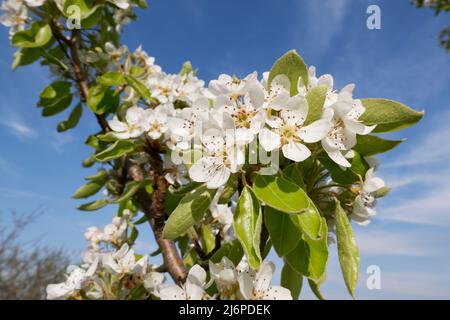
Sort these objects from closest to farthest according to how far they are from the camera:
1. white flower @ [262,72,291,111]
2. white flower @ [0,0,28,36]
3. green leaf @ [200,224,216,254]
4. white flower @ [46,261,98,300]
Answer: white flower @ [262,72,291,111]
white flower @ [46,261,98,300]
green leaf @ [200,224,216,254]
white flower @ [0,0,28,36]

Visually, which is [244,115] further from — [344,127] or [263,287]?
[263,287]

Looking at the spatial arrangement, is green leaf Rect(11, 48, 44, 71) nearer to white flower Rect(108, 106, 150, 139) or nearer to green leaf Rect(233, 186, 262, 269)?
white flower Rect(108, 106, 150, 139)

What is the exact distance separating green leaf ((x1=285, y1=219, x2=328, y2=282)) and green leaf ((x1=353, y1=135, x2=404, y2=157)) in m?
0.26

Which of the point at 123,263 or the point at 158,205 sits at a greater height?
the point at 158,205

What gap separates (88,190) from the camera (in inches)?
82.7

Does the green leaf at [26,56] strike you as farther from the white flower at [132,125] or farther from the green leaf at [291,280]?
the green leaf at [291,280]

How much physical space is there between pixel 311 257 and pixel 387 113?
41 cm

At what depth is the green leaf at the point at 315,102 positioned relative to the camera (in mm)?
967

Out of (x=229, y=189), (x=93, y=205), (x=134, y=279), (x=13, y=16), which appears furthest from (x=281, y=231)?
(x=13, y=16)

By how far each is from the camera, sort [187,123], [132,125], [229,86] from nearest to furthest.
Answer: [229,86] < [187,123] < [132,125]

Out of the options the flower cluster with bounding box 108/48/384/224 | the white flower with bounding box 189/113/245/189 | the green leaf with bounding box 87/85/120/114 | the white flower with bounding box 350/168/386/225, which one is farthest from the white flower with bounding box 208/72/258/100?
the green leaf with bounding box 87/85/120/114

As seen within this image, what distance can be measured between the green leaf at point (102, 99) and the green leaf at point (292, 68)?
4.01ft

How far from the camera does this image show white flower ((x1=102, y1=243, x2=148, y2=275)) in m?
1.47

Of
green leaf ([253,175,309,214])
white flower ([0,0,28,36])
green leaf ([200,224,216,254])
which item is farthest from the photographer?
white flower ([0,0,28,36])
